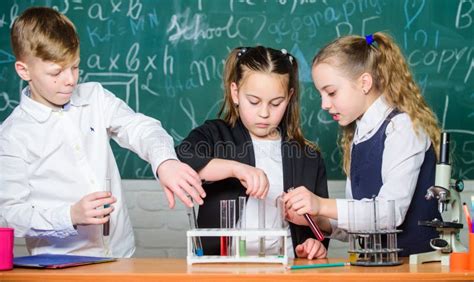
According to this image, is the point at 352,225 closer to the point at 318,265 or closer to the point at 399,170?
the point at 318,265

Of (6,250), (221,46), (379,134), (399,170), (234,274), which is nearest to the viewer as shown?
(234,274)

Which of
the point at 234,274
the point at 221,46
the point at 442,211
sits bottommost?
the point at 234,274

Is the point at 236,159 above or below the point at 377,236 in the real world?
above

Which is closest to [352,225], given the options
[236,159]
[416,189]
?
[416,189]

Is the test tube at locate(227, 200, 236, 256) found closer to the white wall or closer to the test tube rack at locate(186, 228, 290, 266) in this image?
the test tube rack at locate(186, 228, 290, 266)

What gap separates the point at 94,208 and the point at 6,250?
255mm

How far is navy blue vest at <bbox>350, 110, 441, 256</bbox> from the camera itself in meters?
2.29

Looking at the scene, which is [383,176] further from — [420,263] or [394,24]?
[394,24]

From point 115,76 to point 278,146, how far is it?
1296 millimetres

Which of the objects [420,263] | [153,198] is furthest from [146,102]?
[420,263]

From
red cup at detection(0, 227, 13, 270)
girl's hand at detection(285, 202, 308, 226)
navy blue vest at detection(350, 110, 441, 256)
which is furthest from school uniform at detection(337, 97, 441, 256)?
red cup at detection(0, 227, 13, 270)

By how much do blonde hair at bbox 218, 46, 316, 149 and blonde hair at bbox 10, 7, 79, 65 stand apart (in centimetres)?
53

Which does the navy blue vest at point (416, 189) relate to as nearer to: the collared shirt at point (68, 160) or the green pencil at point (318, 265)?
the green pencil at point (318, 265)

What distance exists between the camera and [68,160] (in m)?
2.39
